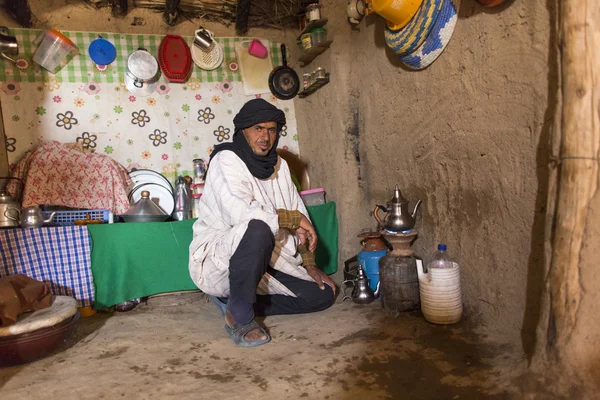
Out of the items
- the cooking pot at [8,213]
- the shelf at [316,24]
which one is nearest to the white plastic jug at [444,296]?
the shelf at [316,24]

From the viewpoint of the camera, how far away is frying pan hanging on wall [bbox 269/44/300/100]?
401 centimetres

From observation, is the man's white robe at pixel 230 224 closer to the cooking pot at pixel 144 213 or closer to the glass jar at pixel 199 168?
the cooking pot at pixel 144 213

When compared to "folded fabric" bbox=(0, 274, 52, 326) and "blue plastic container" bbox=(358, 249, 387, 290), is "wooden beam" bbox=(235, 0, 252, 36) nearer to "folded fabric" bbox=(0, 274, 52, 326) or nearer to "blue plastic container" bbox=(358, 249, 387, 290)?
"blue plastic container" bbox=(358, 249, 387, 290)

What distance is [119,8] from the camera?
3561 mm

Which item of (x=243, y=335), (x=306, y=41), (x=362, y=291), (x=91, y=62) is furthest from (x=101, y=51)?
(x=362, y=291)

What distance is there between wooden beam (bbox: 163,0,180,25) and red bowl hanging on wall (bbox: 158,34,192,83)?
15 centimetres

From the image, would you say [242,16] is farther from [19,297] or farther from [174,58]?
[19,297]

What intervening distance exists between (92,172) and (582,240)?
128 inches

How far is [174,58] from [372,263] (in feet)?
8.00

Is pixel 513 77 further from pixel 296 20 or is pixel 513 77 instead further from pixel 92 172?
pixel 92 172

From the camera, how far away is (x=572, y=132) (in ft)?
4.72

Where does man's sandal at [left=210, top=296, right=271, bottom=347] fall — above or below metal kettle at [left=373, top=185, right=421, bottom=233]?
below

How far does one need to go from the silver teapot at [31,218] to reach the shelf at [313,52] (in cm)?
234

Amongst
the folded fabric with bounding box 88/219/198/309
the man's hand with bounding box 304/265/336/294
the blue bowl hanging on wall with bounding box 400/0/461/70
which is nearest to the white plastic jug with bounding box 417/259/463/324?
the man's hand with bounding box 304/265/336/294
